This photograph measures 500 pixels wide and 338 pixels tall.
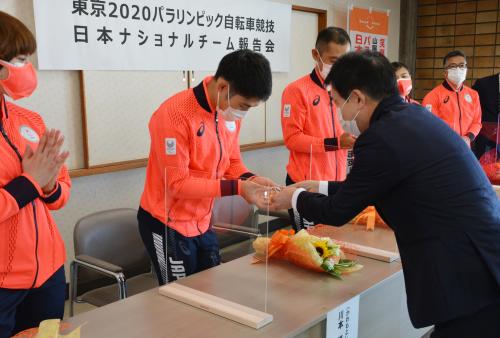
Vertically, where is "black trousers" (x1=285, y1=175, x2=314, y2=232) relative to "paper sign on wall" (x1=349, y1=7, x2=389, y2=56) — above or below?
below

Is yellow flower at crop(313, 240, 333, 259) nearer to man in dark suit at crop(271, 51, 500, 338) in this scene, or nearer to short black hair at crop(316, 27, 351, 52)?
man in dark suit at crop(271, 51, 500, 338)

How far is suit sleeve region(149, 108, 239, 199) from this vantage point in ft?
5.97

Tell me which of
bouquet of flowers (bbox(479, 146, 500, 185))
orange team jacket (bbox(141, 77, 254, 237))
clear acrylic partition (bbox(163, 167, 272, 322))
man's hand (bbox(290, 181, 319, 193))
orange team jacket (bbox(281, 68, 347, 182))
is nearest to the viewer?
clear acrylic partition (bbox(163, 167, 272, 322))

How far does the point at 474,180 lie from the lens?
1420 mm

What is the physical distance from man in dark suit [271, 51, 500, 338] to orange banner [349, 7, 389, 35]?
422cm

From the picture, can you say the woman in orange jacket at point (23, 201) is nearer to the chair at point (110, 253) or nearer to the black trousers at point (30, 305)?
the black trousers at point (30, 305)

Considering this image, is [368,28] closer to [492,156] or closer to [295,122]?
[492,156]

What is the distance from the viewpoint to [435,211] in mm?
1385

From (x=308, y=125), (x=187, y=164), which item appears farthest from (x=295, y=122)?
(x=187, y=164)

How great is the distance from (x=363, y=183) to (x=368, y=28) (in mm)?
4693

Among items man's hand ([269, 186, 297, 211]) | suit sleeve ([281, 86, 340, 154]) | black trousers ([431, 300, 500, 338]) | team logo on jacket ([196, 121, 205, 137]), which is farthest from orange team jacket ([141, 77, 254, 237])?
black trousers ([431, 300, 500, 338])

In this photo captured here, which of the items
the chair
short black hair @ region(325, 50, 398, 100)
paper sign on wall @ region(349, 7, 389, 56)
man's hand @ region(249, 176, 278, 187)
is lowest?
the chair

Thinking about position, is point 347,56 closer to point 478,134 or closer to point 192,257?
point 192,257

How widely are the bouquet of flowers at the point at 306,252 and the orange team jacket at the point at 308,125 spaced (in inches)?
29.5
